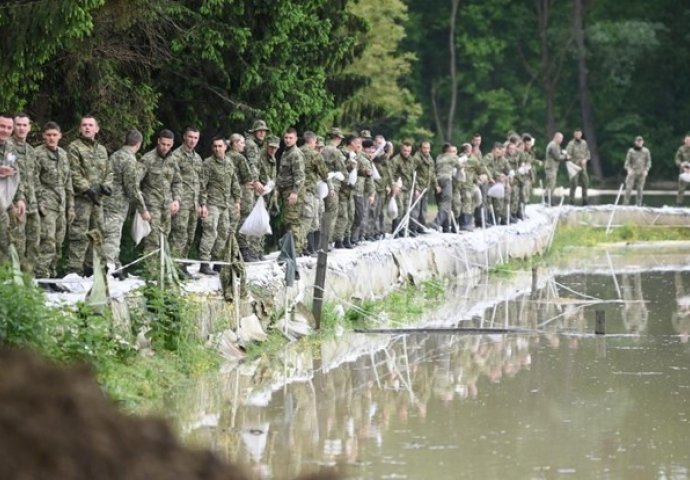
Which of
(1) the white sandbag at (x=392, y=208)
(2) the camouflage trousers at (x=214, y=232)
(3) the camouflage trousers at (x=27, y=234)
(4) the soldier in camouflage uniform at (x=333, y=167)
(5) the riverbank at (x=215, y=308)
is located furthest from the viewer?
(1) the white sandbag at (x=392, y=208)

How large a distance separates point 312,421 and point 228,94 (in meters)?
12.3

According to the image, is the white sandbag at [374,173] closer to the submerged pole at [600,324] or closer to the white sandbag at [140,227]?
the submerged pole at [600,324]

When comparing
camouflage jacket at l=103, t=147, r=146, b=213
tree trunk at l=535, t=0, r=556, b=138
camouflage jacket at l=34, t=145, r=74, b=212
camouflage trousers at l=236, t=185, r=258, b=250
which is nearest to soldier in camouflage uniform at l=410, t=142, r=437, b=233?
camouflage trousers at l=236, t=185, r=258, b=250

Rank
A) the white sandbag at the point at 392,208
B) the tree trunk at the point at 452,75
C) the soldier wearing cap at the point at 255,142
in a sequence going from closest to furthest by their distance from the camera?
the soldier wearing cap at the point at 255,142 < the white sandbag at the point at 392,208 < the tree trunk at the point at 452,75

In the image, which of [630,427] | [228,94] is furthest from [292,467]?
[228,94]

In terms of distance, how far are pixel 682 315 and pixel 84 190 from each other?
980 centimetres

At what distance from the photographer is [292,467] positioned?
487 inches

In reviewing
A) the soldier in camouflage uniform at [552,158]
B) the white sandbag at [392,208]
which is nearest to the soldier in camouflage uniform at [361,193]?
the white sandbag at [392,208]

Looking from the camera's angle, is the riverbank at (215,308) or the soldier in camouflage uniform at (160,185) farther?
the soldier in camouflage uniform at (160,185)

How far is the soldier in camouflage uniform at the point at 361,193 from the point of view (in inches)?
1070

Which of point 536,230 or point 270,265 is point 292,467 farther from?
point 536,230

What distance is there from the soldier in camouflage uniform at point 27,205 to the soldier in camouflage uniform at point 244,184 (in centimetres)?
464

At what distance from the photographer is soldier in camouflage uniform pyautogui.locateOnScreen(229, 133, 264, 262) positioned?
70.6 ft

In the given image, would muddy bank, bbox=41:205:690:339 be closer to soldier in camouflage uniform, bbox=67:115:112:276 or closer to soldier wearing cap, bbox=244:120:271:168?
soldier in camouflage uniform, bbox=67:115:112:276
